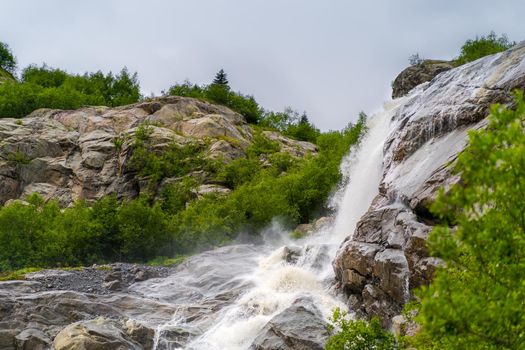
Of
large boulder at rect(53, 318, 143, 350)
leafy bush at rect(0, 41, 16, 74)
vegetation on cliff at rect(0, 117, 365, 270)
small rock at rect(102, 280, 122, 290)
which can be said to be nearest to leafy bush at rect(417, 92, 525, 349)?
large boulder at rect(53, 318, 143, 350)

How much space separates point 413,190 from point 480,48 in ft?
132

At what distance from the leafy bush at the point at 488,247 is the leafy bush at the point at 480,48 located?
4996 cm

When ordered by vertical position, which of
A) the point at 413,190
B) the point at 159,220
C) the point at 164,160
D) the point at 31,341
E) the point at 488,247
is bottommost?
the point at 31,341

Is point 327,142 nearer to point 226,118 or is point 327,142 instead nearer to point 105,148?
point 226,118

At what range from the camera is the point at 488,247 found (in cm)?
771

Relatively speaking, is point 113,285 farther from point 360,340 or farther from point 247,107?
point 247,107

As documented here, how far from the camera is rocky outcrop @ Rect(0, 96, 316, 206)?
61500 mm

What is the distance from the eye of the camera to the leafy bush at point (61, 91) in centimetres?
7781

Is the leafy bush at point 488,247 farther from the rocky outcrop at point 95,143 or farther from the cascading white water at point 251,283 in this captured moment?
the rocky outcrop at point 95,143

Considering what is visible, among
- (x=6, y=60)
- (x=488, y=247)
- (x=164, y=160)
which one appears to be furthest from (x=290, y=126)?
(x=488, y=247)

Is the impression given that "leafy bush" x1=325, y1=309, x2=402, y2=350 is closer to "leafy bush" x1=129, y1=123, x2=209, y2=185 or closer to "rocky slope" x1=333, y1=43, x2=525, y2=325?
"rocky slope" x1=333, y1=43, x2=525, y2=325

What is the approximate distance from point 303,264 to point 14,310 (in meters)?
15.1

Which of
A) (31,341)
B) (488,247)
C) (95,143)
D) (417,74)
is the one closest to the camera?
(488,247)

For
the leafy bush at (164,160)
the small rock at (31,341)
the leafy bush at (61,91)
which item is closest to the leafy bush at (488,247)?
the small rock at (31,341)
